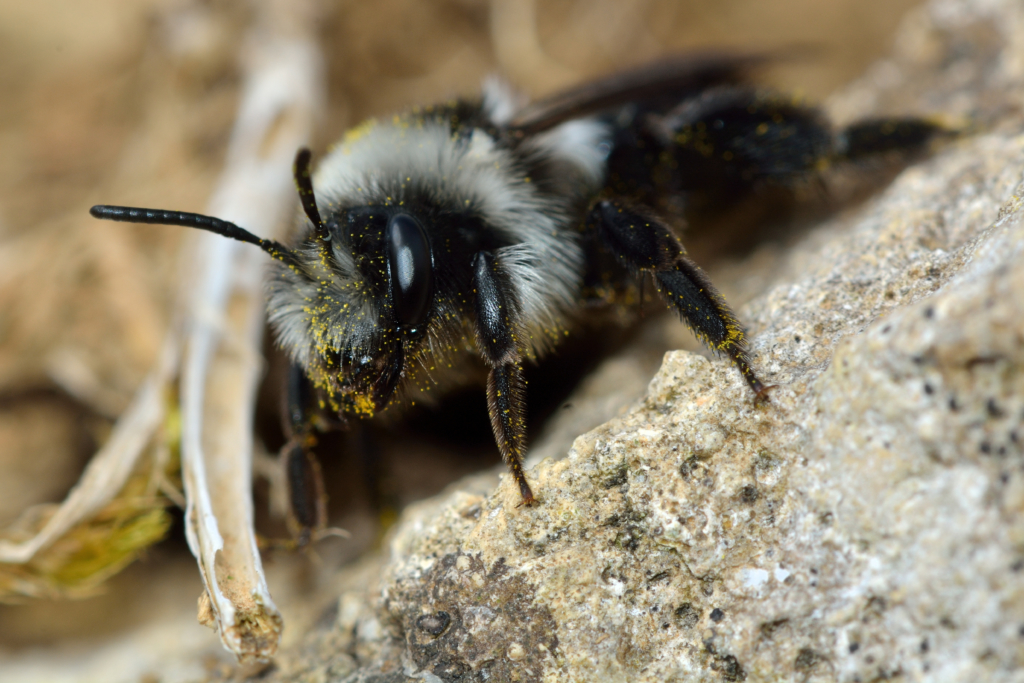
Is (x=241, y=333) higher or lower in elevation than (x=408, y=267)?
lower

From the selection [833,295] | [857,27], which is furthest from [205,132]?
[857,27]

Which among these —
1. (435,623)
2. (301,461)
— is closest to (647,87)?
(301,461)

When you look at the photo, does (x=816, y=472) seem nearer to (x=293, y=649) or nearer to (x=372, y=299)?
(x=372, y=299)

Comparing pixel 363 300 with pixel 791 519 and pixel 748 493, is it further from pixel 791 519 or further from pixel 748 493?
pixel 791 519

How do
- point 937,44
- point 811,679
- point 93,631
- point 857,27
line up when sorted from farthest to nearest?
point 857,27 → point 937,44 → point 93,631 → point 811,679

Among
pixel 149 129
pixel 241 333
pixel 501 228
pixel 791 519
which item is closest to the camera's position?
pixel 791 519

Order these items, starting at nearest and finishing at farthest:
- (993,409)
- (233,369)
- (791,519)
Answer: (993,409) → (791,519) → (233,369)

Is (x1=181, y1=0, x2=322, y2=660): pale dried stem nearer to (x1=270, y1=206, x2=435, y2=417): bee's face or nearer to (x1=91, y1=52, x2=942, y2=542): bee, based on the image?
(x1=91, y1=52, x2=942, y2=542): bee
